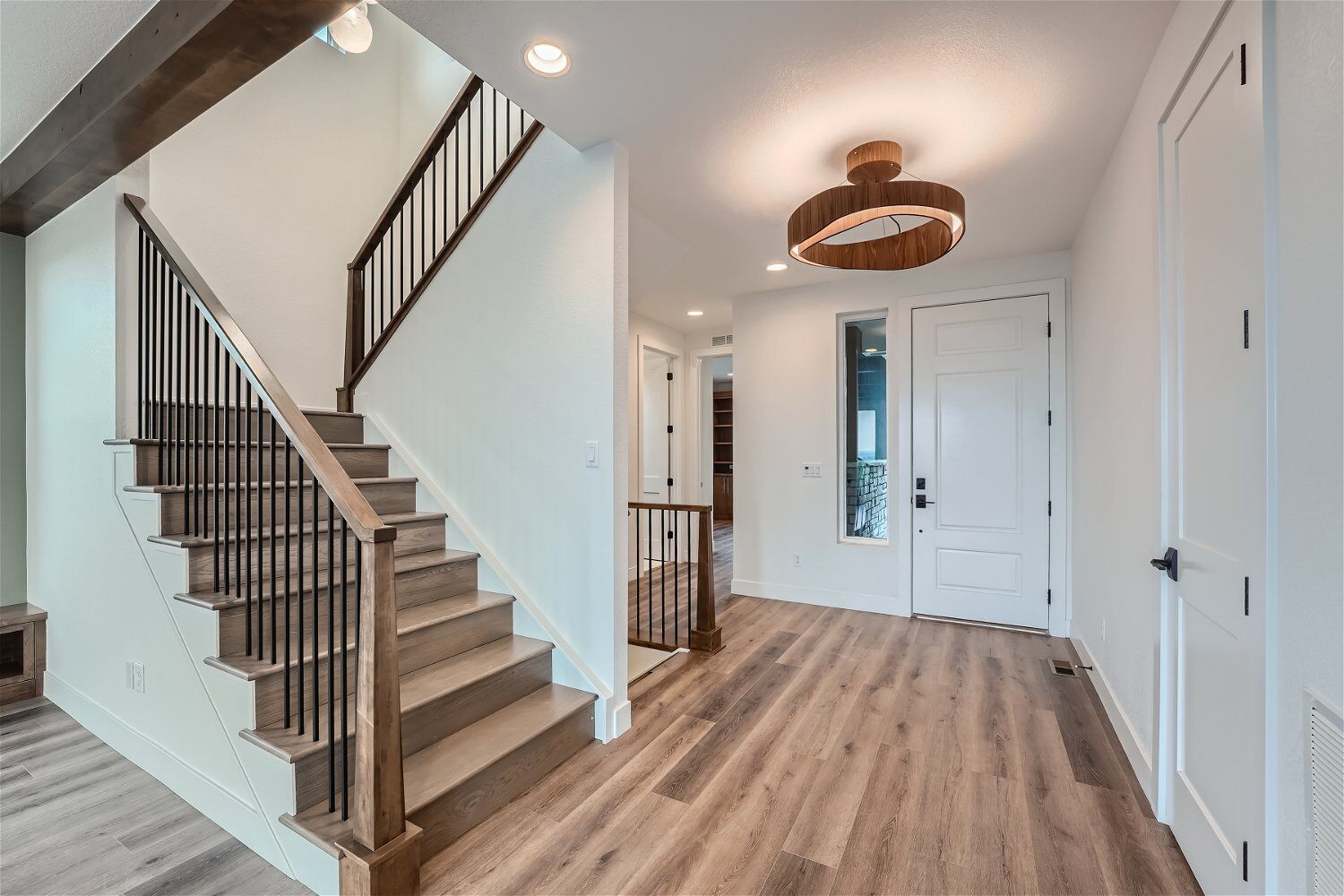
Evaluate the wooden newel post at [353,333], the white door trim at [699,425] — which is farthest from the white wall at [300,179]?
the white door trim at [699,425]

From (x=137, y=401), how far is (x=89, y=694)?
54.0 inches

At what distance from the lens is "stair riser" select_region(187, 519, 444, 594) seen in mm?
1970

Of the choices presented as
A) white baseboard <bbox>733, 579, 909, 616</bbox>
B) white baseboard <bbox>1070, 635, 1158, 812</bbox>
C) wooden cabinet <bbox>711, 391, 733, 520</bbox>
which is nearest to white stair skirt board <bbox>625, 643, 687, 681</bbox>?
white baseboard <bbox>733, 579, 909, 616</bbox>

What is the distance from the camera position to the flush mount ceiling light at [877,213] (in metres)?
2.24

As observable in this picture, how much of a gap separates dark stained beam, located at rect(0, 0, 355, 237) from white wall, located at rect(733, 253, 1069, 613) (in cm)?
362

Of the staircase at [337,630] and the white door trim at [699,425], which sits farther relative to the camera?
the white door trim at [699,425]

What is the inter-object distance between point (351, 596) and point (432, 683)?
47 centimetres

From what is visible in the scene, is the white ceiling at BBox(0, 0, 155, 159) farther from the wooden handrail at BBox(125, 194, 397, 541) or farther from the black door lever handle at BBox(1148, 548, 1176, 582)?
the black door lever handle at BBox(1148, 548, 1176, 582)

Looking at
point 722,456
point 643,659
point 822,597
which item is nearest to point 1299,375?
point 643,659

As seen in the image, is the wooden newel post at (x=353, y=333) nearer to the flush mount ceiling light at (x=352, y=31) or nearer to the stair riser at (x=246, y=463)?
the stair riser at (x=246, y=463)

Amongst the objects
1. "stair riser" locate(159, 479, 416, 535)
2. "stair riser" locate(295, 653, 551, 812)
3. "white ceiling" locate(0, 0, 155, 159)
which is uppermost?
"white ceiling" locate(0, 0, 155, 159)

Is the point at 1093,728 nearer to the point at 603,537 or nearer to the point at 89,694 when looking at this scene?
the point at 603,537

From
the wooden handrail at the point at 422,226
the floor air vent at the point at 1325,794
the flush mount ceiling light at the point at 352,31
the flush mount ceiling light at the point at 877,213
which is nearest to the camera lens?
the floor air vent at the point at 1325,794

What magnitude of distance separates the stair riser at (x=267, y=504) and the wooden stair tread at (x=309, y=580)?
25 cm
